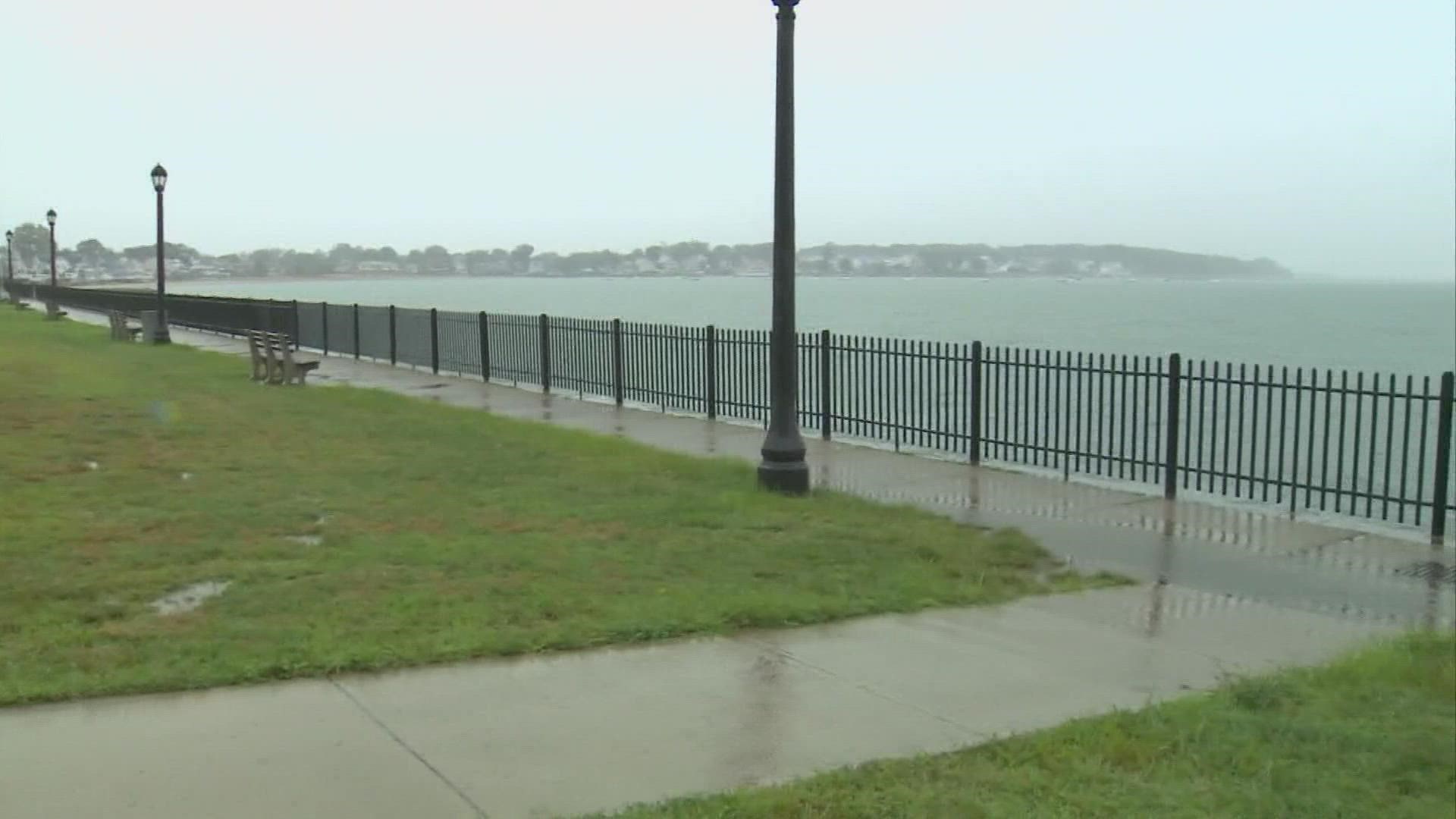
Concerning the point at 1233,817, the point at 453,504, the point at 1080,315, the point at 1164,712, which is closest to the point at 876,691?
the point at 1164,712

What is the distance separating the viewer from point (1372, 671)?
20.9 feet

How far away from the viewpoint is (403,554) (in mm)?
8430

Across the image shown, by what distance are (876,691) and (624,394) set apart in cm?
1462

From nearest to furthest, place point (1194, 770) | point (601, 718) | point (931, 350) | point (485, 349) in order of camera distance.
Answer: point (1194, 770) < point (601, 718) < point (931, 350) < point (485, 349)

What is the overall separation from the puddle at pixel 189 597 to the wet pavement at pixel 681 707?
1479mm

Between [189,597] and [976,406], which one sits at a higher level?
[976,406]

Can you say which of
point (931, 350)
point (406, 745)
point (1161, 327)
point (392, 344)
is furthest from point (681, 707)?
point (1161, 327)

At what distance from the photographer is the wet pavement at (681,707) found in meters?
4.77

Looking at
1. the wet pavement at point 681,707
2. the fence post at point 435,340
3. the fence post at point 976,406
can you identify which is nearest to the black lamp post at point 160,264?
the fence post at point 435,340

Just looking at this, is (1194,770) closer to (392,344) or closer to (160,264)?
(392,344)

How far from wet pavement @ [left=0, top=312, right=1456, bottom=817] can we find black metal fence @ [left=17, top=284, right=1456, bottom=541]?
283 cm

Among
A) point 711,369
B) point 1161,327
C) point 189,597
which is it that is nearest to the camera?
point 189,597

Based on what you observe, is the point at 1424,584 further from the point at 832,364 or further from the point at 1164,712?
the point at 832,364

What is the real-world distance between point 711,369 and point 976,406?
518cm
